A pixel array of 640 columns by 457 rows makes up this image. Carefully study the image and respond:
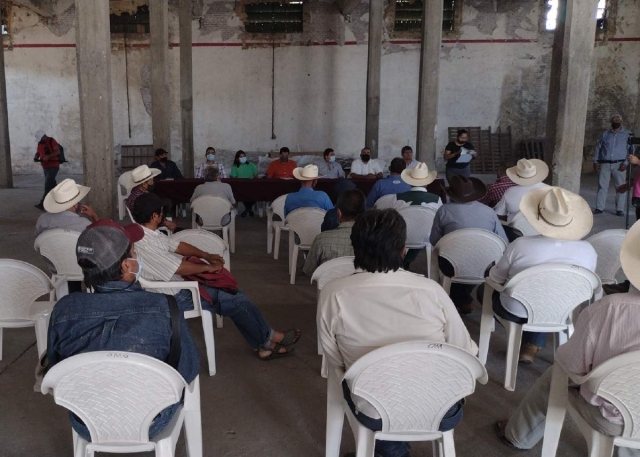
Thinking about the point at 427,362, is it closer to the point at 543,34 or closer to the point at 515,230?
the point at 515,230

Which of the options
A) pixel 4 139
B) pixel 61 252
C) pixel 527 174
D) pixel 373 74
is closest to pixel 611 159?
pixel 527 174

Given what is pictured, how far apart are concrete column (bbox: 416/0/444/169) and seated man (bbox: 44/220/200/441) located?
8.00 meters

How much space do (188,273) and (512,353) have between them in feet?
6.30

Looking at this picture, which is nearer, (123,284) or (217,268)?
(123,284)

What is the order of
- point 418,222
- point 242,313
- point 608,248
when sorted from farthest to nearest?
point 418,222, point 608,248, point 242,313

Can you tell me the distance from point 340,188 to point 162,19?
5.44m

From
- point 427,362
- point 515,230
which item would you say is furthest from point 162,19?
point 427,362

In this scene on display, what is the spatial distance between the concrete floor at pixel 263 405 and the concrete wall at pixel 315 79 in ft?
37.3

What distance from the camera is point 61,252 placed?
4195 mm

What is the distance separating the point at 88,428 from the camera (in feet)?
7.06

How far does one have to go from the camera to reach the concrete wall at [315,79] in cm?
1504

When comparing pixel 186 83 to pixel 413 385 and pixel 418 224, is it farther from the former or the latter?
A: pixel 413 385

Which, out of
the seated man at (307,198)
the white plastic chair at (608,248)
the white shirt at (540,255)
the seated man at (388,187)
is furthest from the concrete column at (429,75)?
the white shirt at (540,255)

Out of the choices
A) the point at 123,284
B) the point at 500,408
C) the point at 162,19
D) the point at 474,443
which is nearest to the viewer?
the point at 123,284
